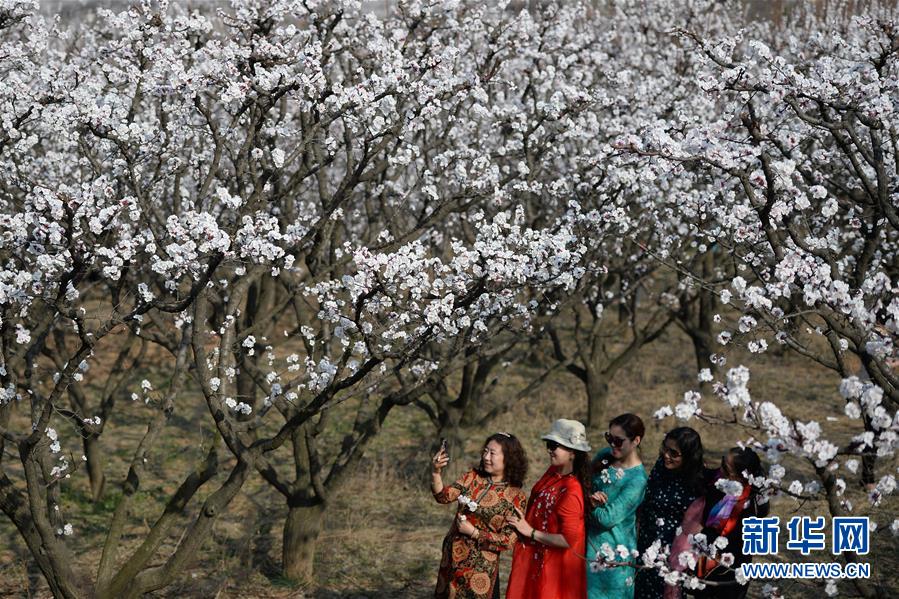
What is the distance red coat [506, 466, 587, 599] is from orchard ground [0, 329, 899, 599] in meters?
1.83

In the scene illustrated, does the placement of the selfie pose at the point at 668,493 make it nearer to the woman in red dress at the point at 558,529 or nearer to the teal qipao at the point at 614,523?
the teal qipao at the point at 614,523

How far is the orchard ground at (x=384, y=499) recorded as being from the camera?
897 centimetres

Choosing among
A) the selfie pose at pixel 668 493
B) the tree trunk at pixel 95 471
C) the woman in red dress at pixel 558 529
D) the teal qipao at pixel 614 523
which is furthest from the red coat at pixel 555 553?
the tree trunk at pixel 95 471

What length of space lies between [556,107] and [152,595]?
6054 mm

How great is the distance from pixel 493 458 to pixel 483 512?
38 centimetres

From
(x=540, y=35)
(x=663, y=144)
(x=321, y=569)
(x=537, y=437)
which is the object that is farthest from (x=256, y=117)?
(x=537, y=437)

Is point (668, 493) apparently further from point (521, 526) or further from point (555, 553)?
point (521, 526)

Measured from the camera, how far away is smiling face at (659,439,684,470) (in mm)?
5887

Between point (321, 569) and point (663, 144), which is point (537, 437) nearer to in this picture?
point (321, 569)

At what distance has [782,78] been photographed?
5879mm

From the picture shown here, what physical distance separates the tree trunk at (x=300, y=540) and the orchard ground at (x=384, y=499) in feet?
0.47

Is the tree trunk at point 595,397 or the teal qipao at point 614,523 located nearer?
the teal qipao at point 614,523

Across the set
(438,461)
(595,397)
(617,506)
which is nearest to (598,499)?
(617,506)

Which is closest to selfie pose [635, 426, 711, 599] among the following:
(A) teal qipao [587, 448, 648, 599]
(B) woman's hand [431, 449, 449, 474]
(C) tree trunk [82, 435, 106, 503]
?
(A) teal qipao [587, 448, 648, 599]
